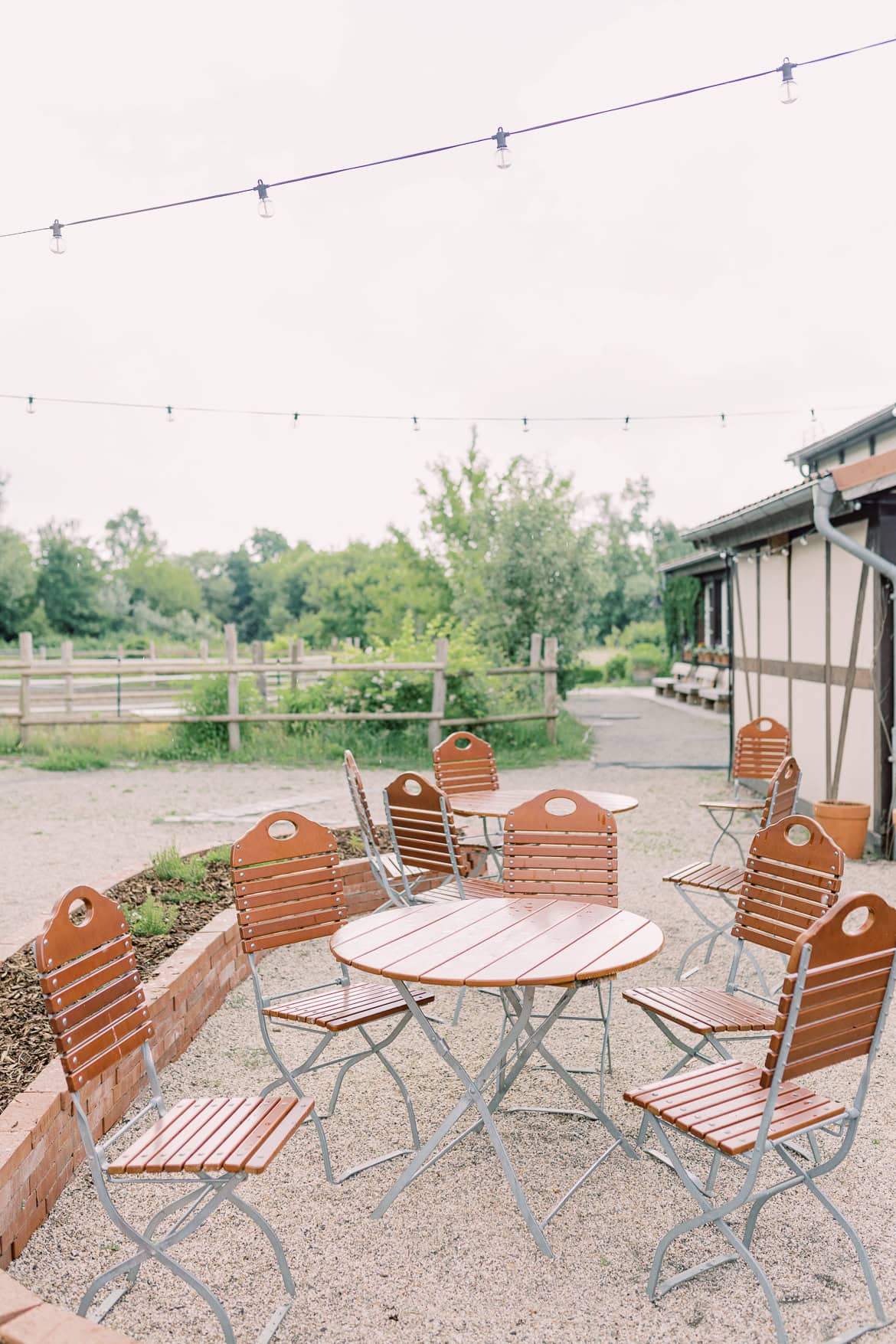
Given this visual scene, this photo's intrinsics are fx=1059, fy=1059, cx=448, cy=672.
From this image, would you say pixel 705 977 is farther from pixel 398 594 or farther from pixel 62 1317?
pixel 398 594

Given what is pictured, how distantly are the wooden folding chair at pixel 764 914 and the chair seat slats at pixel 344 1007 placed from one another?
0.75m

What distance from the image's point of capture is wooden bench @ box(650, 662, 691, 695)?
22.6 metres

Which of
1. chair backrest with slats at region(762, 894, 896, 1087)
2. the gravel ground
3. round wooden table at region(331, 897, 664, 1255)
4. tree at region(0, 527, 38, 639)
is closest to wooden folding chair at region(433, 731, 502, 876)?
the gravel ground

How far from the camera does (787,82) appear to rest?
206 inches

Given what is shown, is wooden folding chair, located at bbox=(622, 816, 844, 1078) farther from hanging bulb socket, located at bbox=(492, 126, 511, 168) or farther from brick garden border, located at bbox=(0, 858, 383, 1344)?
hanging bulb socket, located at bbox=(492, 126, 511, 168)

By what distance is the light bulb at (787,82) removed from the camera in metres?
5.22

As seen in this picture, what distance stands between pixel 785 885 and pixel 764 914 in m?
0.14

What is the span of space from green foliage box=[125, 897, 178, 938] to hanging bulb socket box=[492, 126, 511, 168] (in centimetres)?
437

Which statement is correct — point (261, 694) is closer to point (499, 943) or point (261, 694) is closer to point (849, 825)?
point (849, 825)

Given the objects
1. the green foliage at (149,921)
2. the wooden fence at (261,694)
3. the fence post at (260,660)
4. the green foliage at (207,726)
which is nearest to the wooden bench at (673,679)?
the wooden fence at (261,694)

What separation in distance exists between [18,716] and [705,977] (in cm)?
1059

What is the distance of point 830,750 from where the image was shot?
853 cm

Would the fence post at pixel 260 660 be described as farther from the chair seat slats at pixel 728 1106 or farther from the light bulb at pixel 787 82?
the chair seat slats at pixel 728 1106

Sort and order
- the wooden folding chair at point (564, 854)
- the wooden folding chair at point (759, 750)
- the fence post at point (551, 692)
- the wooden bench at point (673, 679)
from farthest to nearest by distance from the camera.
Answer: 1. the wooden bench at point (673, 679)
2. the fence post at point (551, 692)
3. the wooden folding chair at point (759, 750)
4. the wooden folding chair at point (564, 854)
